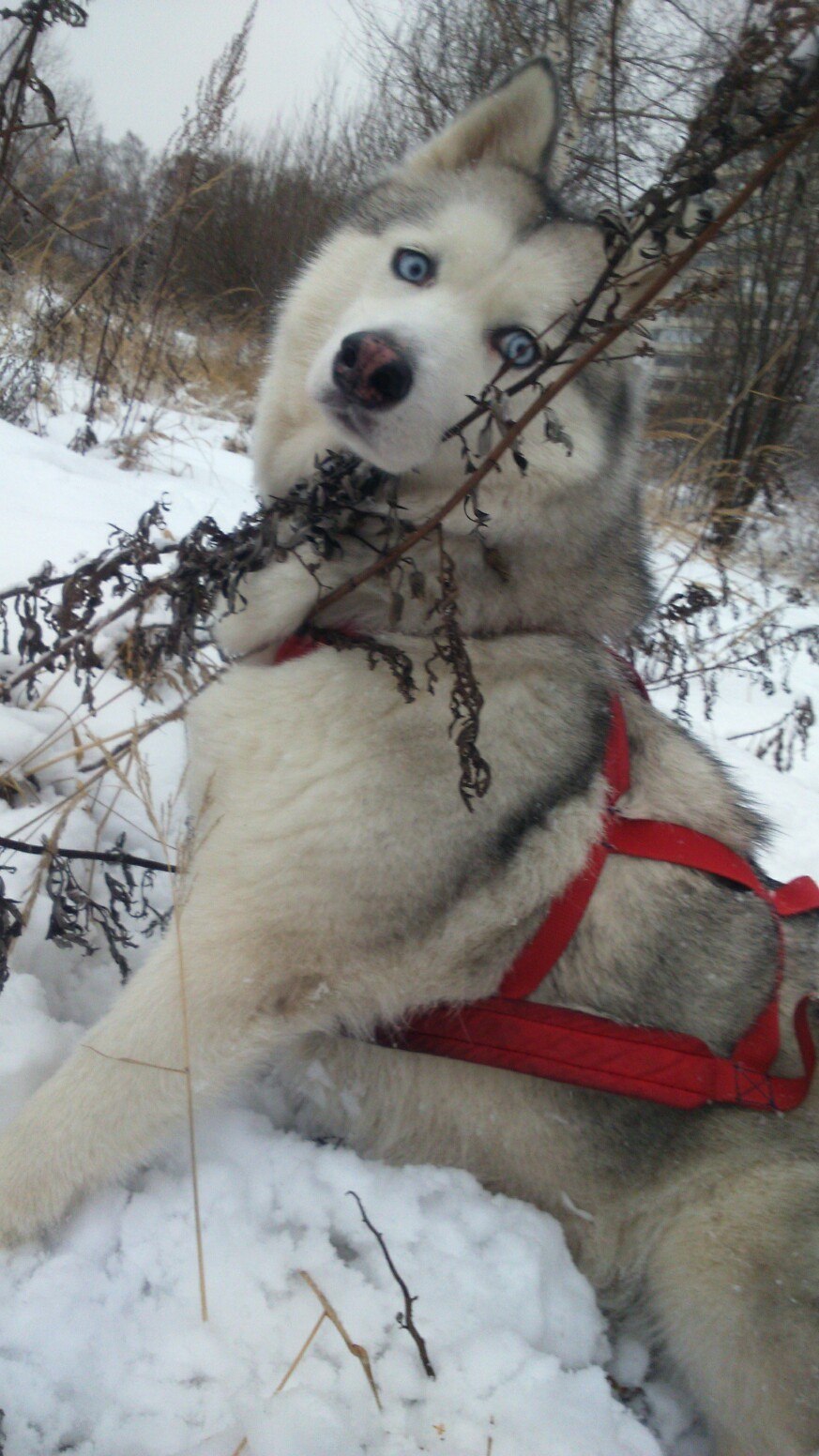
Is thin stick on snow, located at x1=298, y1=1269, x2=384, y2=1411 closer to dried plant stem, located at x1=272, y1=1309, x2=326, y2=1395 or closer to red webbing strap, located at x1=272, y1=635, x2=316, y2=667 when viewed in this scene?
dried plant stem, located at x1=272, y1=1309, x2=326, y2=1395

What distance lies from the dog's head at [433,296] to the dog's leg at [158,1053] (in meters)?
0.93

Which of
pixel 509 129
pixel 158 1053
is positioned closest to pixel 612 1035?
pixel 158 1053

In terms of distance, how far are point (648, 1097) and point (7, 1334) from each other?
3.56ft

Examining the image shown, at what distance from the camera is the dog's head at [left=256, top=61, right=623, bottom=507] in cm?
148

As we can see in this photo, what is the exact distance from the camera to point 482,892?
1.53 m

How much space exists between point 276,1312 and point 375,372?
1.57 m

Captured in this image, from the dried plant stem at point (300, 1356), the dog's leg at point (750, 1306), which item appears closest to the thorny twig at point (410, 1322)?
the dried plant stem at point (300, 1356)

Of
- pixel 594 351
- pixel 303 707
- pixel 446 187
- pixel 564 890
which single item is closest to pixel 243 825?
pixel 303 707

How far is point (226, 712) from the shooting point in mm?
1646

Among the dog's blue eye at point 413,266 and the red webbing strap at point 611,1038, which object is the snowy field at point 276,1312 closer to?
the red webbing strap at point 611,1038

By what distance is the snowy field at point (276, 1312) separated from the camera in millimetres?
1200

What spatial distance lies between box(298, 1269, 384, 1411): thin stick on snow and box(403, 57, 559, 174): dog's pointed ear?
2.21m

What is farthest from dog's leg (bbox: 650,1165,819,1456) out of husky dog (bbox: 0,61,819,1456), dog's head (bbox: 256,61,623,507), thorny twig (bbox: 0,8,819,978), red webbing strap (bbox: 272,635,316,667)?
dog's head (bbox: 256,61,623,507)

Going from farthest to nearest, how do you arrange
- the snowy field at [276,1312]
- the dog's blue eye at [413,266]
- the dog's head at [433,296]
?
the dog's blue eye at [413,266] → the dog's head at [433,296] → the snowy field at [276,1312]
